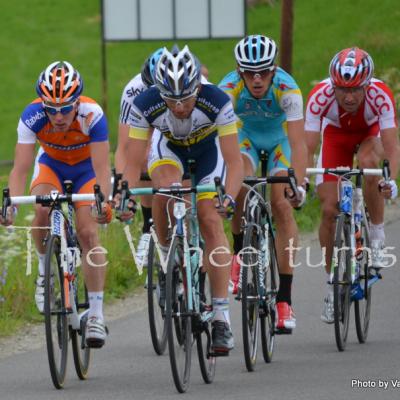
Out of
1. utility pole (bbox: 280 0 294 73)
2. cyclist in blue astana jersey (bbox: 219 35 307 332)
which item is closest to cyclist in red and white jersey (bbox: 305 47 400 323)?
cyclist in blue astana jersey (bbox: 219 35 307 332)

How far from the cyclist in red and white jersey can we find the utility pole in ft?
31.2

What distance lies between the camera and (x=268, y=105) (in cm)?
1074

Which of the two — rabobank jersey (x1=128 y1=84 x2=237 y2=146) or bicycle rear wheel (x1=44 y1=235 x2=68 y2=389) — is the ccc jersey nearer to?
rabobank jersey (x1=128 y1=84 x2=237 y2=146)

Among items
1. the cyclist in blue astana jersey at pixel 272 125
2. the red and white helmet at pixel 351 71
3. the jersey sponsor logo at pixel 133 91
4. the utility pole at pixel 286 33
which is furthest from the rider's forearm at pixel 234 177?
the utility pole at pixel 286 33

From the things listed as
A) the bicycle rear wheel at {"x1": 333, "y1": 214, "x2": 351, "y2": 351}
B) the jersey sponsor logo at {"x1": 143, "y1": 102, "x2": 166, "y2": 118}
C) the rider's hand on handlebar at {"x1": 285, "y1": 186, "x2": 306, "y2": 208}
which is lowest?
the bicycle rear wheel at {"x1": 333, "y1": 214, "x2": 351, "y2": 351}

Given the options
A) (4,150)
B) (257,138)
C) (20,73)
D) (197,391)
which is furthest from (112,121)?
(197,391)

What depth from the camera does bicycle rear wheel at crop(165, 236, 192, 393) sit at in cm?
868

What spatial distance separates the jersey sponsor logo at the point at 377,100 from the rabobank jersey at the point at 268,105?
580mm

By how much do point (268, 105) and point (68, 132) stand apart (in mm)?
1712

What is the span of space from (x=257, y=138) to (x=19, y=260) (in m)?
3.12

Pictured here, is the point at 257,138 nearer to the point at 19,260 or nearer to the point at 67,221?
the point at 67,221

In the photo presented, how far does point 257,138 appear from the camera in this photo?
11.0 meters

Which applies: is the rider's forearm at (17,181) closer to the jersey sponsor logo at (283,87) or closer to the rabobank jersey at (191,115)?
the rabobank jersey at (191,115)

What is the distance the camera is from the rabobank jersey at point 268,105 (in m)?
10.5
